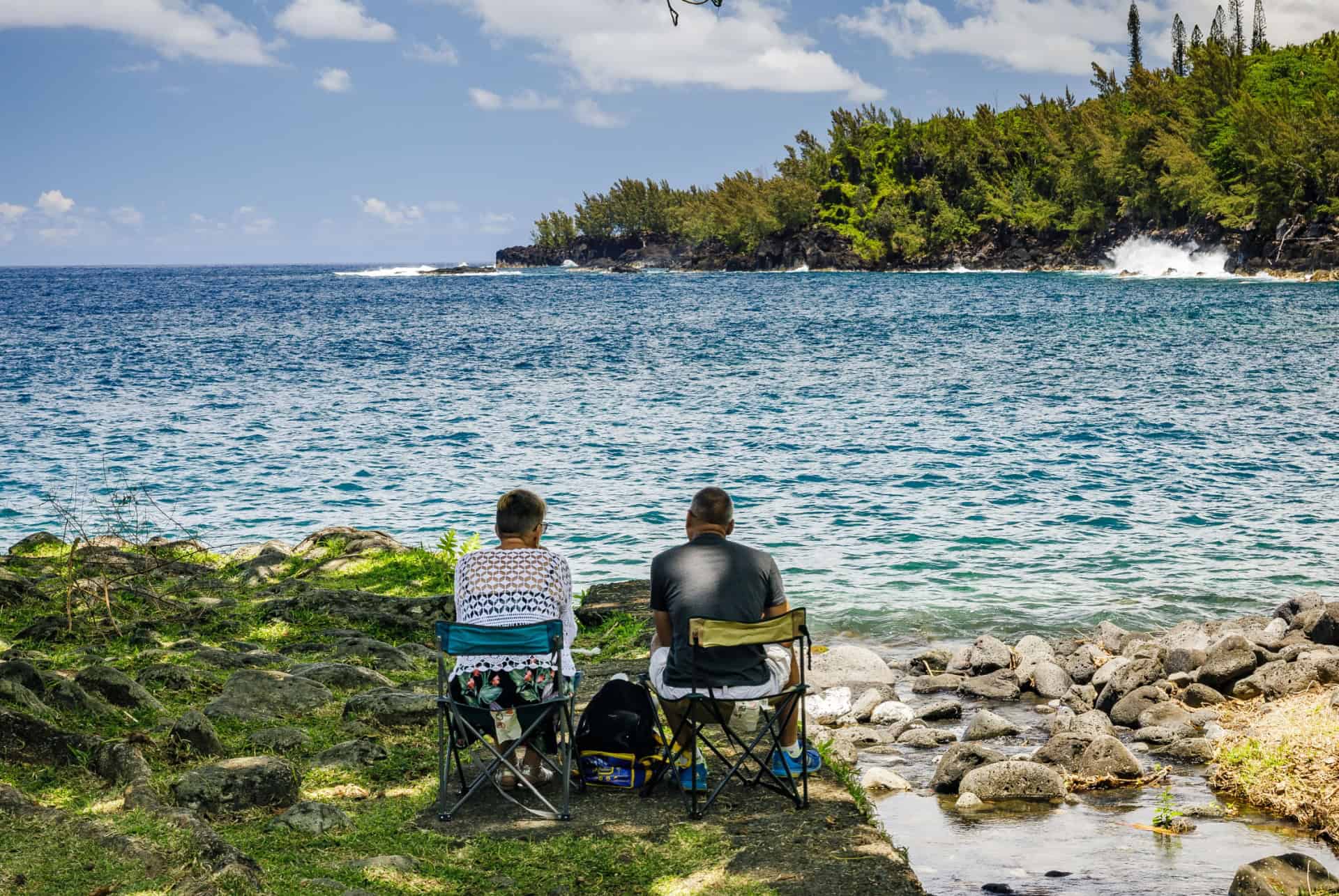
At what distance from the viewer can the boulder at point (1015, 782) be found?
22.9 feet

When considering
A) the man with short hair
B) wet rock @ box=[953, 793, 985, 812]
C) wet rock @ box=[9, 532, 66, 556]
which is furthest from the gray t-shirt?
wet rock @ box=[9, 532, 66, 556]

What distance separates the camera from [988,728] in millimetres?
8531

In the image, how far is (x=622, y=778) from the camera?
5.77 meters

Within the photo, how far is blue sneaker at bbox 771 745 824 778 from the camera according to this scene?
575cm

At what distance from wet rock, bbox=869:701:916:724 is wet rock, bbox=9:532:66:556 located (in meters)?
9.96

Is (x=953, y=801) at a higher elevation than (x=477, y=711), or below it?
below

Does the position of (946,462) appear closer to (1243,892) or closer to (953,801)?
(953,801)

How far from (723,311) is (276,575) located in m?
63.7

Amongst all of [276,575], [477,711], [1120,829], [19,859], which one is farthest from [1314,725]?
[276,575]

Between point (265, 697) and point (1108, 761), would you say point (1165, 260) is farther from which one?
point (265, 697)

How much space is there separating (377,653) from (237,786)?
11.0 feet

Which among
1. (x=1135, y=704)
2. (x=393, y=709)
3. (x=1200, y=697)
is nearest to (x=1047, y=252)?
(x=1200, y=697)

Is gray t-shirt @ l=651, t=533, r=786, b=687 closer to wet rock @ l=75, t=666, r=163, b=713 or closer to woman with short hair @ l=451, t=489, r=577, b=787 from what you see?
woman with short hair @ l=451, t=489, r=577, b=787

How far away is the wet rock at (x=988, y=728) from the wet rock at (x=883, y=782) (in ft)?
3.78
